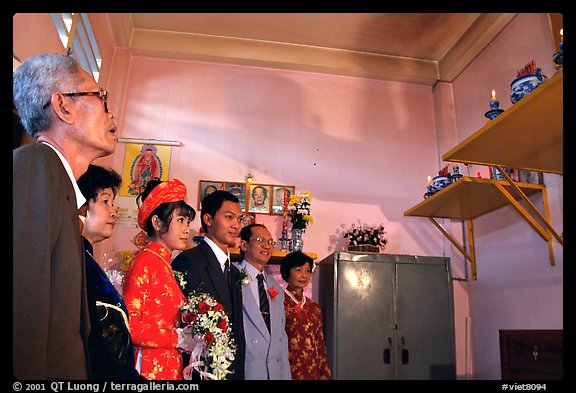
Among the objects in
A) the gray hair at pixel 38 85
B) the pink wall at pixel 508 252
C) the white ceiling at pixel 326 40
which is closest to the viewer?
the gray hair at pixel 38 85

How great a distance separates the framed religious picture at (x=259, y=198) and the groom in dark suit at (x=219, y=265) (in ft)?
7.46

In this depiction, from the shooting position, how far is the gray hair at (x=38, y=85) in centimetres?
132

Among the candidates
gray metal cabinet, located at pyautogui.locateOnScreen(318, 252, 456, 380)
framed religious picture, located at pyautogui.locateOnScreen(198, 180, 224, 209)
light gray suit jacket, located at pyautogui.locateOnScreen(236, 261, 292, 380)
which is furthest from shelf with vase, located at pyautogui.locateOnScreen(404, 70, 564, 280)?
framed religious picture, located at pyautogui.locateOnScreen(198, 180, 224, 209)

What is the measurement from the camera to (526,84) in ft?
8.54

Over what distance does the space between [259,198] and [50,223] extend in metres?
4.25

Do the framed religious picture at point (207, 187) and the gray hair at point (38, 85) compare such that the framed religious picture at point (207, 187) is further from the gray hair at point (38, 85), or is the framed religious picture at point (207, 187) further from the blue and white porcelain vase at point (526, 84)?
the gray hair at point (38, 85)

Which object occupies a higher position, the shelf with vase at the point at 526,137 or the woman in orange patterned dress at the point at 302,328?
the shelf with vase at the point at 526,137

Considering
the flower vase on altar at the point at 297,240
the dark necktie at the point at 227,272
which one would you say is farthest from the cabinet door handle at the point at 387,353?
the dark necktie at the point at 227,272

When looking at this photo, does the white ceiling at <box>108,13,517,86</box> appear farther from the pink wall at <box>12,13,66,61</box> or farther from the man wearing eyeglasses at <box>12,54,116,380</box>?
the man wearing eyeglasses at <box>12,54,116,380</box>

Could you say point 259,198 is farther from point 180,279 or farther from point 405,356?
point 180,279

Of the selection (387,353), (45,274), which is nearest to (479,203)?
(387,353)

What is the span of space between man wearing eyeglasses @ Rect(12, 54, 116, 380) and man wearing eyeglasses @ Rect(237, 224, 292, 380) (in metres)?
1.68
